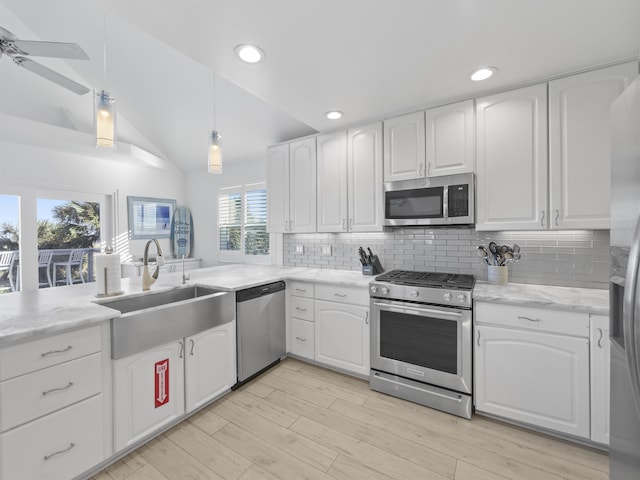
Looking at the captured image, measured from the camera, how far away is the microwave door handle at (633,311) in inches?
30.2

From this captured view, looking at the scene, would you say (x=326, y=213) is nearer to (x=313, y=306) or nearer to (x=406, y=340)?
(x=313, y=306)

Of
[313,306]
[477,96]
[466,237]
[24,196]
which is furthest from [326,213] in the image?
[24,196]

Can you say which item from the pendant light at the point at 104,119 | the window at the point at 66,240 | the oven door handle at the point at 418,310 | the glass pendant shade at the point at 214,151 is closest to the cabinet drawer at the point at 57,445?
the pendant light at the point at 104,119

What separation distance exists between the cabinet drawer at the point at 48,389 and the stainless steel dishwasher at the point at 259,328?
3.37 feet

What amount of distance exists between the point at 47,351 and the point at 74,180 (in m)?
3.46

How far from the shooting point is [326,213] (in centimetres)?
301

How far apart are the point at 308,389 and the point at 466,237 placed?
1952 millimetres

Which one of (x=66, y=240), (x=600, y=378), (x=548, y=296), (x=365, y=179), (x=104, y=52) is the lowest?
(x=600, y=378)

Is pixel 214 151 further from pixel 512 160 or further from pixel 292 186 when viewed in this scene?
pixel 512 160

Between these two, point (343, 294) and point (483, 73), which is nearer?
point (483, 73)

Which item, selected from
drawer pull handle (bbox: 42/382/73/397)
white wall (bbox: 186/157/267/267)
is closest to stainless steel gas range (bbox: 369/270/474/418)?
drawer pull handle (bbox: 42/382/73/397)

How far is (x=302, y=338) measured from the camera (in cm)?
282

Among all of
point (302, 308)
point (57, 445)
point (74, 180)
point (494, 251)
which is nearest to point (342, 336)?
point (302, 308)

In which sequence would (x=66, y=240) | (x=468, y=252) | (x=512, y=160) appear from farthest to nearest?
1. (x=66, y=240)
2. (x=468, y=252)
3. (x=512, y=160)
